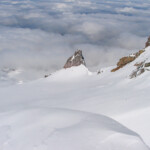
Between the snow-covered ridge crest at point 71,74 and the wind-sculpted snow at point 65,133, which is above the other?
the wind-sculpted snow at point 65,133

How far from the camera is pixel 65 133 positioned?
1288cm

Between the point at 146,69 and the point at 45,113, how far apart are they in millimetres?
20548

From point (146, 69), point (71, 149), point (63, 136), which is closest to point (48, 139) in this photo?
point (63, 136)

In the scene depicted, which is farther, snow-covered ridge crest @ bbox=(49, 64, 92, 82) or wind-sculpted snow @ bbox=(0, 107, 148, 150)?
snow-covered ridge crest @ bbox=(49, 64, 92, 82)

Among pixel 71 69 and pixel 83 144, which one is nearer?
pixel 83 144

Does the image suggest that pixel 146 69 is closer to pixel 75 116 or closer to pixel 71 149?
pixel 75 116

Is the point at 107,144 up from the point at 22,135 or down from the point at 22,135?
up

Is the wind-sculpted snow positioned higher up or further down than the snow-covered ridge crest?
higher up

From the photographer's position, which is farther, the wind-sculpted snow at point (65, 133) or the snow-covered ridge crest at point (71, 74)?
the snow-covered ridge crest at point (71, 74)

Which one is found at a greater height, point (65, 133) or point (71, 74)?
point (65, 133)

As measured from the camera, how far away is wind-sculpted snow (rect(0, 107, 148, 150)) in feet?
37.3

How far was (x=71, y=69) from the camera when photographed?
92.8m

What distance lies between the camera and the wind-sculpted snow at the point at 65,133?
37.3 feet

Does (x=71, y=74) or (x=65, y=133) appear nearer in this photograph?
(x=65, y=133)
